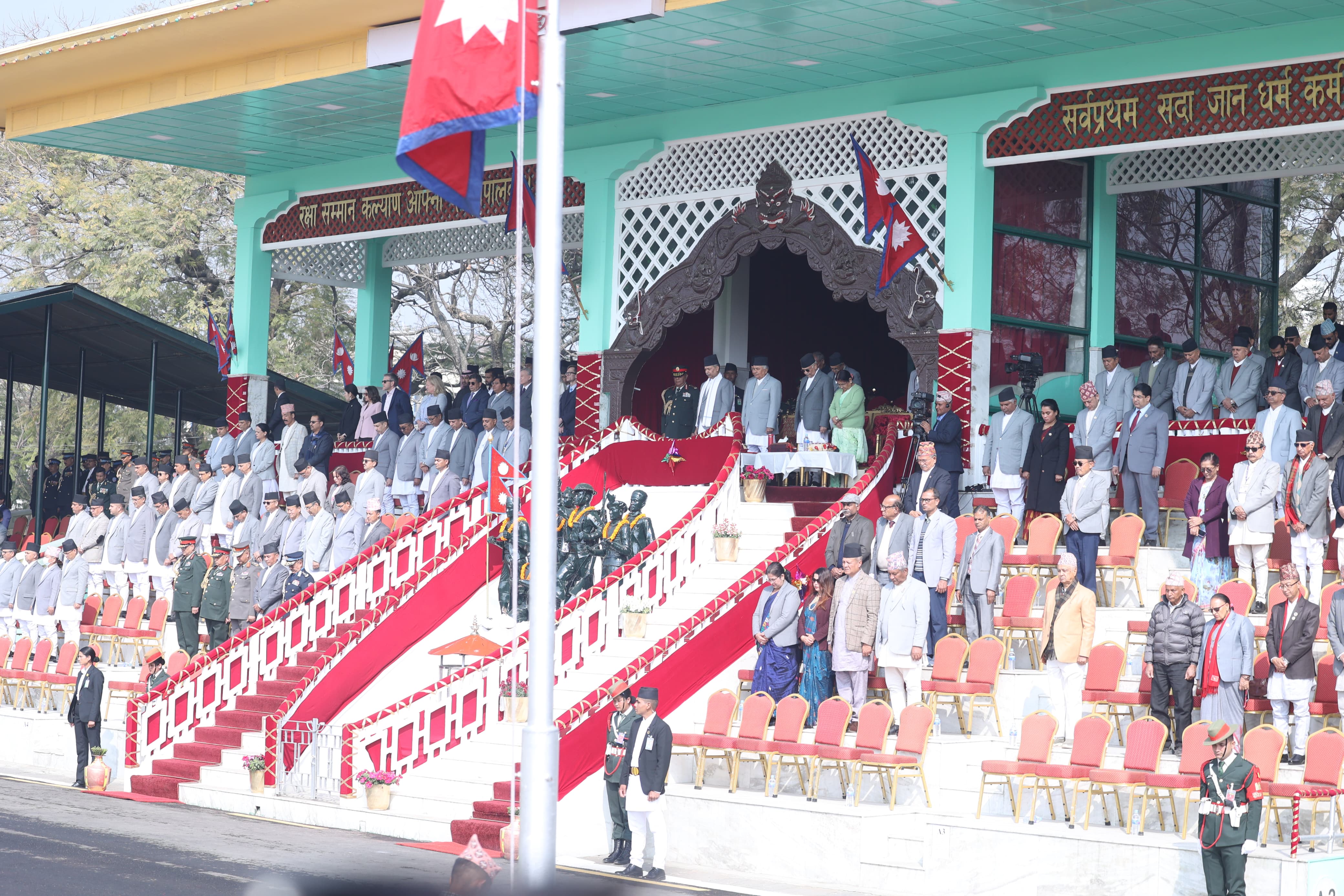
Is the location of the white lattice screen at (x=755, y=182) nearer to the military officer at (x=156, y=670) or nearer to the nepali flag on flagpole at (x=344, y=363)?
the military officer at (x=156, y=670)

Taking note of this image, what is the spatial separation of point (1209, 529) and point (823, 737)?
4.05 meters

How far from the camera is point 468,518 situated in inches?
736

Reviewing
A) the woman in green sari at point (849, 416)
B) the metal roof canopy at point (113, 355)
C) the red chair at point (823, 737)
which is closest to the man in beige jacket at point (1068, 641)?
the red chair at point (823, 737)

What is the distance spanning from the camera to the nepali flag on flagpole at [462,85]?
902cm

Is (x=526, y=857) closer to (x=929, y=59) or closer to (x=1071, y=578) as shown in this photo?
(x=1071, y=578)

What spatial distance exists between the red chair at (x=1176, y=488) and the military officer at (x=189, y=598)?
10498 mm

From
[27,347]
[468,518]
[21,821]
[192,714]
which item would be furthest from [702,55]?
[27,347]

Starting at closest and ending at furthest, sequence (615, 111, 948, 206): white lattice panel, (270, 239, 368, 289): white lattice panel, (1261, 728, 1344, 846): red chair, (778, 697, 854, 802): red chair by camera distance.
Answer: (1261, 728, 1344, 846): red chair < (778, 697, 854, 802): red chair < (615, 111, 948, 206): white lattice panel < (270, 239, 368, 289): white lattice panel

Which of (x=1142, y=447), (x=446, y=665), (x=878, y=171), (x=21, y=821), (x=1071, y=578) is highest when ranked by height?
(x=878, y=171)

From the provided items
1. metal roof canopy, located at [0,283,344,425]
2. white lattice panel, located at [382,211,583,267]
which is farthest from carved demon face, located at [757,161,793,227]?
metal roof canopy, located at [0,283,344,425]

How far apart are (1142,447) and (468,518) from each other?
23.8 ft

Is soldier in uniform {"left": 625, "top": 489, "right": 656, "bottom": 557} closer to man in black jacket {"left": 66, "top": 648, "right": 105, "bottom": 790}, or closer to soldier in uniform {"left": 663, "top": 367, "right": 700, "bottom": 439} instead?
soldier in uniform {"left": 663, "top": 367, "right": 700, "bottom": 439}

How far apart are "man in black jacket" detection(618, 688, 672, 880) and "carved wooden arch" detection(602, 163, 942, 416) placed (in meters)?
6.50

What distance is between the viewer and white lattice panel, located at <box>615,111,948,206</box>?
61.6 ft
